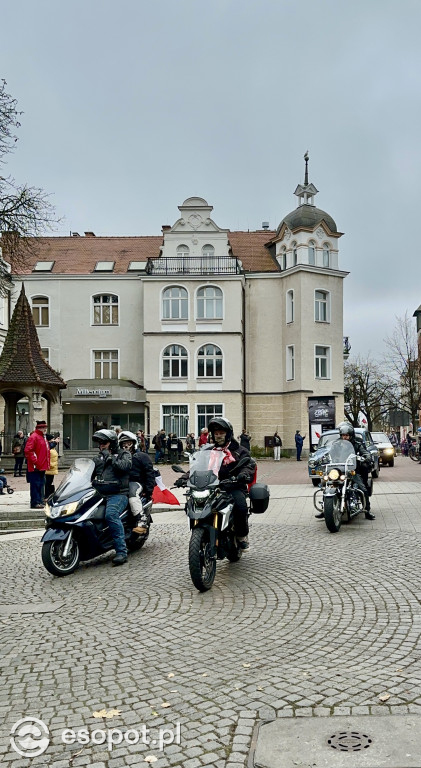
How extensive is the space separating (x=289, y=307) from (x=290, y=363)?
3.84 meters

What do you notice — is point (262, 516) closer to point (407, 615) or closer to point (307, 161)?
point (407, 615)

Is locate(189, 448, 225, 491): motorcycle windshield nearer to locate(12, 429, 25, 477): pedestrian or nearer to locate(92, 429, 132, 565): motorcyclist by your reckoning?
locate(92, 429, 132, 565): motorcyclist

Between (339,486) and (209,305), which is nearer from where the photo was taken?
(339,486)

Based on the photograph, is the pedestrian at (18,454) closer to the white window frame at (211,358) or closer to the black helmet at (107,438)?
the white window frame at (211,358)

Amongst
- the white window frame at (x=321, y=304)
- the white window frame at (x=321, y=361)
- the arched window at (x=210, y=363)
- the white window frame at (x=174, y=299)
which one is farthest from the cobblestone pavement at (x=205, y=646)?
the white window frame at (x=321, y=304)

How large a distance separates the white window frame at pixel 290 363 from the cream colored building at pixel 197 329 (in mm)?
76

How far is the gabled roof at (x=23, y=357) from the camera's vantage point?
29.4 meters

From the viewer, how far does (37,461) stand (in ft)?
48.5

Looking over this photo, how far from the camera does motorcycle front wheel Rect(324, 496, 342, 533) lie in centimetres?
1084

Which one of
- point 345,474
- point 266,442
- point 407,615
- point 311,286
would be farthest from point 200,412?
point 407,615

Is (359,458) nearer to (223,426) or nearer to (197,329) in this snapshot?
(223,426)

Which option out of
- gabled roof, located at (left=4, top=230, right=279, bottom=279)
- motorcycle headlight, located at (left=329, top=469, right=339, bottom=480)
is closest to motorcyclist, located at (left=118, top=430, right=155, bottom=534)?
motorcycle headlight, located at (left=329, top=469, right=339, bottom=480)

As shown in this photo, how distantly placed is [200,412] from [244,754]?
41.4 m

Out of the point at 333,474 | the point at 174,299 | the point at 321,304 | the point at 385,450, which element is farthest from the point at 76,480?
the point at 321,304
